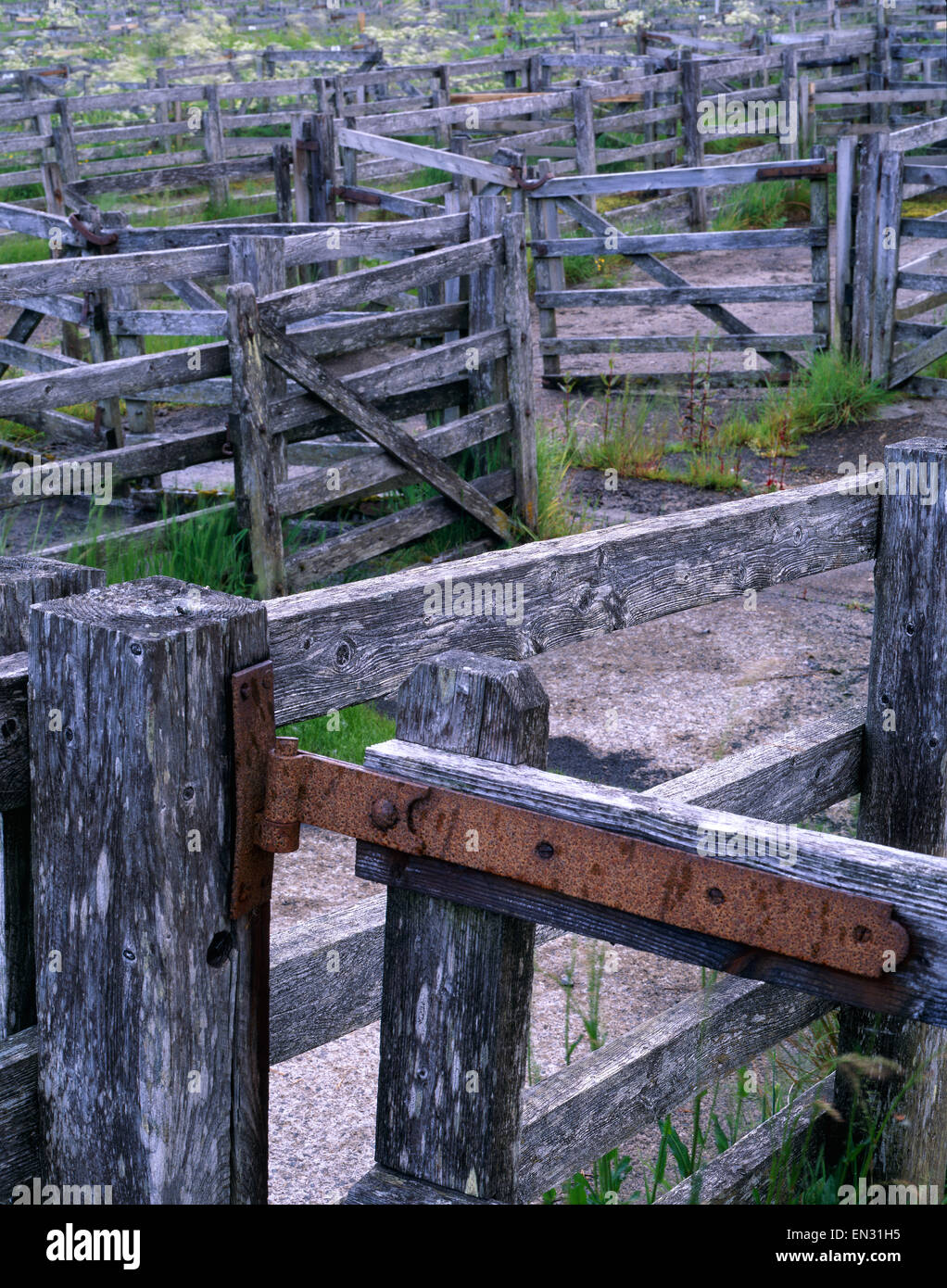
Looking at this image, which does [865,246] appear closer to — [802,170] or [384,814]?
[802,170]

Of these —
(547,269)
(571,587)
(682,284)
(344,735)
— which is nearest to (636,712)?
(344,735)

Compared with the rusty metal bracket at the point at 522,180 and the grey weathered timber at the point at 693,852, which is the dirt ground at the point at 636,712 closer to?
the grey weathered timber at the point at 693,852

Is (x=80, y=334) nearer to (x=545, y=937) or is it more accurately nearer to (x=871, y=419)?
(x=871, y=419)

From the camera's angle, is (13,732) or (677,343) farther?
(677,343)

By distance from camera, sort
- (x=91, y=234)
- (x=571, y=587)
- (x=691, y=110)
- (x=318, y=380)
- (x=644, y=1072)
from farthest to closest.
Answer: (x=691, y=110), (x=91, y=234), (x=318, y=380), (x=644, y=1072), (x=571, y=587)

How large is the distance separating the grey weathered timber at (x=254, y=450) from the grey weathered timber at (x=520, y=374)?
1595mm

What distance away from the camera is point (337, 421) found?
6.07 meters

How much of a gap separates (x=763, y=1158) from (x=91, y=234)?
6.10 metres

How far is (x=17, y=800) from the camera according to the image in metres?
1.56

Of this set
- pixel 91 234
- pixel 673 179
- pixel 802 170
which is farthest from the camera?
pixel 673 179

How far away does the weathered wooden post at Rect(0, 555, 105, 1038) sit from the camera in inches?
60.0

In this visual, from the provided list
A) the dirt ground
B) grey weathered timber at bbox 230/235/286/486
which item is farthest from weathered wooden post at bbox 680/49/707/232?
grey weathered timber at bbox 230/235/286/486

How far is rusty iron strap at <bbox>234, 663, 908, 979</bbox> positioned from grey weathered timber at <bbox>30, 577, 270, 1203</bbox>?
0.06 meters

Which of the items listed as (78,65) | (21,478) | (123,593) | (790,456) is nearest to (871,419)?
(790,456)
